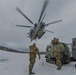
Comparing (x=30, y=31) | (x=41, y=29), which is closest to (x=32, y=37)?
(x=30, y=31)

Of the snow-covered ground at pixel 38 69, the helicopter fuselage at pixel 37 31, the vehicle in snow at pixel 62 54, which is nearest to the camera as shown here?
the snow-covered ground at pixel 38 69

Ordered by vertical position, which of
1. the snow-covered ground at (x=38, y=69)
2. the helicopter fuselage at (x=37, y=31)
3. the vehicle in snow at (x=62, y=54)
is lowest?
the snow-covered ground at (x=38, y=69)

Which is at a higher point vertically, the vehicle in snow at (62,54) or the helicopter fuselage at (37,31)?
the helicopter fuselage at (37,31)

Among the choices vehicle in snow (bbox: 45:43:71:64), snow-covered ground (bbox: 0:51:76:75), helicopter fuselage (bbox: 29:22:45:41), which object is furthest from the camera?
helicopter fuselage (bbox: 29:22:45:41)

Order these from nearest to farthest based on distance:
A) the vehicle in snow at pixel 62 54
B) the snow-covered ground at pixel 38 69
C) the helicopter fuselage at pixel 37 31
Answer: the snow-covered ground at pixel 38 69 → the vehicle in snow at pixel 62 54 → the helicopter fuselage at pixel 37 31

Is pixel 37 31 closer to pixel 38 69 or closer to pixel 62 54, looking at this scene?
pixel 62 54

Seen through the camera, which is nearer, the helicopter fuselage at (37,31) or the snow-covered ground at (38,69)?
the snow-covered ground at (38,69)

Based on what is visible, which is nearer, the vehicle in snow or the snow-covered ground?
the snow-covered ground

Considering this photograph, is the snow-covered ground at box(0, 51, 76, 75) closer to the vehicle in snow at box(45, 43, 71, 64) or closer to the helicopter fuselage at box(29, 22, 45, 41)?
the vehicle in snow at box(45, 43, 71, 64)

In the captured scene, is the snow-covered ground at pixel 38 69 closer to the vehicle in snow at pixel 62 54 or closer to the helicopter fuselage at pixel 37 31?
the vehicle in snow at pixel 62 54

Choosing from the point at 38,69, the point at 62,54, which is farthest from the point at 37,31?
the point at 38,69

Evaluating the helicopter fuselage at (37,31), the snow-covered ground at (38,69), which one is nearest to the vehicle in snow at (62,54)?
the snow-covered ground at (38,69)

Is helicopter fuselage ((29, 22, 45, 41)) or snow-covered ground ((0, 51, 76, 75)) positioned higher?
helicopter fuselage ((29, 22, 45, 41))

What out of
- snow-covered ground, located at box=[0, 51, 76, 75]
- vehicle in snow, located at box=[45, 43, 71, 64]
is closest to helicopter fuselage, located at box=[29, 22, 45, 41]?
vehicle in snow, located at box=[45, 43, 71, 64]
